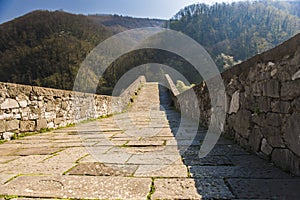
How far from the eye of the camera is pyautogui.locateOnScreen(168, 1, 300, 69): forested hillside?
23453mm

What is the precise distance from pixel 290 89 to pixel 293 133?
29cm

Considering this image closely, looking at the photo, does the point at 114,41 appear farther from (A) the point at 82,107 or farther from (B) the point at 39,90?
(B) the point at 39,90

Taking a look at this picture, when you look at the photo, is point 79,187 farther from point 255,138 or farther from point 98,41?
point 98,41

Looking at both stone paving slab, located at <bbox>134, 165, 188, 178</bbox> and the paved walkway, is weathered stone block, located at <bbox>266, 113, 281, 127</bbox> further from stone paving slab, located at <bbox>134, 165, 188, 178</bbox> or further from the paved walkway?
stone paving slab, located at <bbox>134, 165, 188, 178</bbox>

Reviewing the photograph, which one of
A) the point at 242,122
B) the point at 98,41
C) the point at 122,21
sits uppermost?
the point at 122,21

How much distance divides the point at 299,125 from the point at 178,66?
2427 cm

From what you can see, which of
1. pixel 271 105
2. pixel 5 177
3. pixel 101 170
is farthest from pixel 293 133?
pixel 5 177

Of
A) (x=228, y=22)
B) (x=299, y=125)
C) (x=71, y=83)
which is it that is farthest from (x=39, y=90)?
(x=228, y=22)

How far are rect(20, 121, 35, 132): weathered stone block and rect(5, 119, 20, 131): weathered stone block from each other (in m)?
0.09

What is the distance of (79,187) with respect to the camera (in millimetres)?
1393

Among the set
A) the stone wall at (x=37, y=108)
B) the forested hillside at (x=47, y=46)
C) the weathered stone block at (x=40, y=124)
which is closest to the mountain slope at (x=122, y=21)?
the forested hillside at (x=47, y=46)

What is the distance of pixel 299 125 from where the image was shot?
138 cm

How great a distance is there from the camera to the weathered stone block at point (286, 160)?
1441 mm

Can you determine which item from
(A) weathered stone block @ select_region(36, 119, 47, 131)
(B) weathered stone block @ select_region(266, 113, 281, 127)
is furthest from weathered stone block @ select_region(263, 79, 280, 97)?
(A) weathered stone block @ select_region(36, 119, 47, 131)
